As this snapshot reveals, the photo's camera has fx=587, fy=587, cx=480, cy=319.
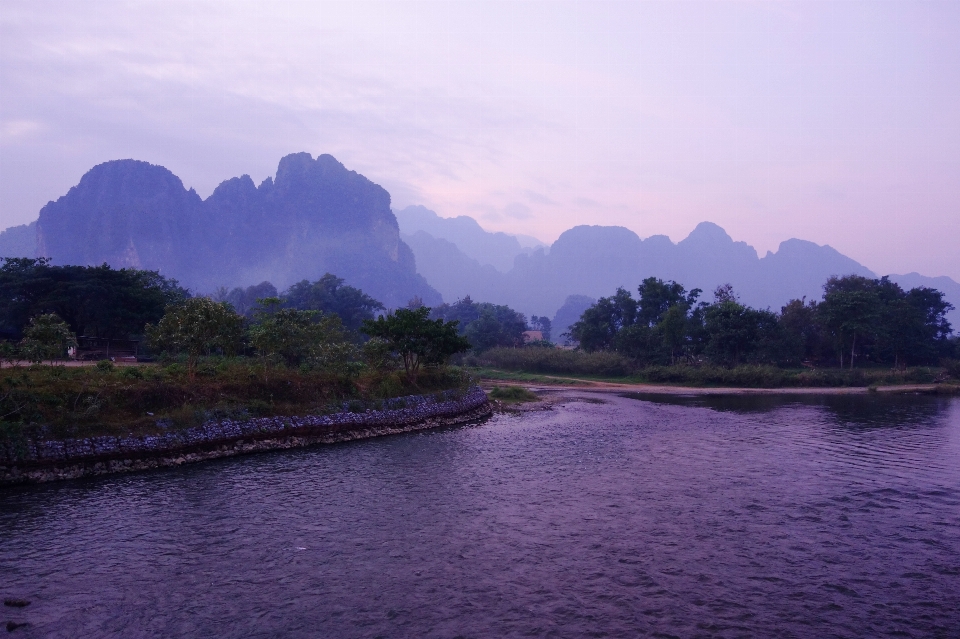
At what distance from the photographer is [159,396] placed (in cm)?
2681

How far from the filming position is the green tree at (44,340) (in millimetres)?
24953

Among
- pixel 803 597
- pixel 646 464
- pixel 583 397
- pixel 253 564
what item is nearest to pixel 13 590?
pixel 253 564

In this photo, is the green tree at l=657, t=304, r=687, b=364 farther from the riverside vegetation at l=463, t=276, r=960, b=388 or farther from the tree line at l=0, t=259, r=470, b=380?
the tree line at l=0, t=259, r=470, b=380

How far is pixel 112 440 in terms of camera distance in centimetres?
2314

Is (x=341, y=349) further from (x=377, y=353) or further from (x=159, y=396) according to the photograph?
(x=159, y=396)

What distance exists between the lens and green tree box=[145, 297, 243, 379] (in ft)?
97.3

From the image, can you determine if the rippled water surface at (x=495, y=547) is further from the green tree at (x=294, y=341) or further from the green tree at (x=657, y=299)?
the green tree at (x=657, y=299)

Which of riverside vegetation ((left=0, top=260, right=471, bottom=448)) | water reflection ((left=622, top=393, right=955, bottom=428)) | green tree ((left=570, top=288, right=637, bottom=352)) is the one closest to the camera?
riverside vegetation ((left=0, top=260, right=471, bottom=448))

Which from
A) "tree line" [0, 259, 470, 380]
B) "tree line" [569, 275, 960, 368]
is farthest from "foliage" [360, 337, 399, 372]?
"tree line" [569, 275, 960, 368]

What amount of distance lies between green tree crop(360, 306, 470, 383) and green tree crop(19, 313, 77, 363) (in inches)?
699

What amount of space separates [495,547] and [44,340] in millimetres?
22877

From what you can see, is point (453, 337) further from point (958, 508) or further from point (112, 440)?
point (958, 508)

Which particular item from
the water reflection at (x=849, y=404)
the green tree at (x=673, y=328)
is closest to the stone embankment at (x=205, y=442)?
the water reflection at (x=849, y=404)

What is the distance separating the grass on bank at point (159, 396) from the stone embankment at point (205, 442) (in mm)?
534
